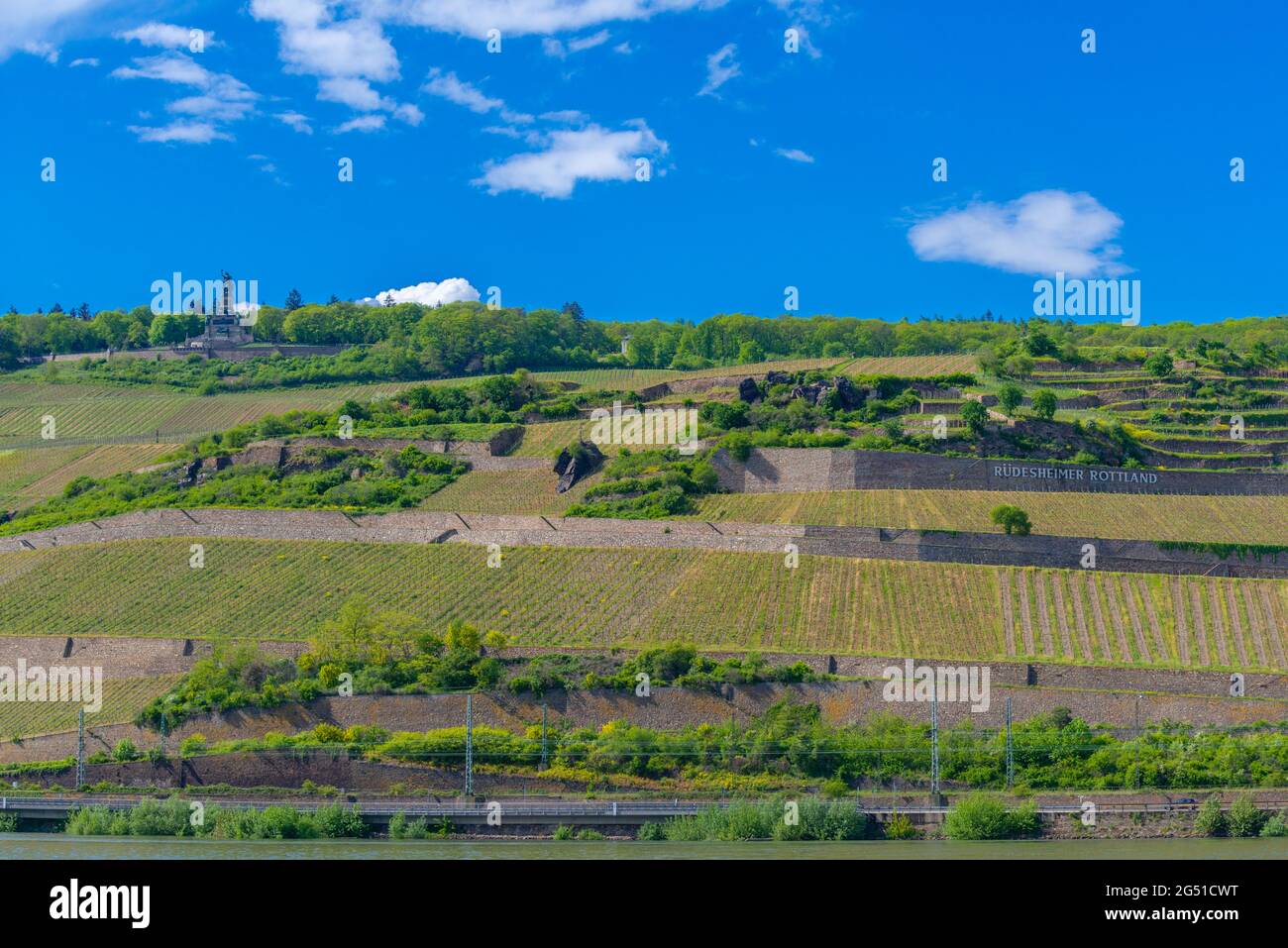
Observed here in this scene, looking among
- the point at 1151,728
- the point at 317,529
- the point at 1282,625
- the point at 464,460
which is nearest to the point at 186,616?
the point at 317,529

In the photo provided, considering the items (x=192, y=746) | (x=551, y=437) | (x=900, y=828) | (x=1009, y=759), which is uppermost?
(x=551, y=437)

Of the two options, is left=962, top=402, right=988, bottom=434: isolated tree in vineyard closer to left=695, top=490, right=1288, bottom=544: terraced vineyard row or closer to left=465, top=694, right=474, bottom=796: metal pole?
left=695, top=490, right=1288, bottom=544: terraced vineyard row

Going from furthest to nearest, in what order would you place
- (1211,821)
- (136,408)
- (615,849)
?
(136,408)
(1211,821)
(615,849)

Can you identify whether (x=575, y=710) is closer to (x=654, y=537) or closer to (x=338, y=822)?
(x=338, y=822)

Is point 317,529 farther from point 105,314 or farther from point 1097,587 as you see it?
point 105,314

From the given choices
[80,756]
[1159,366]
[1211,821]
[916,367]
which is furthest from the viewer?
[916,367]

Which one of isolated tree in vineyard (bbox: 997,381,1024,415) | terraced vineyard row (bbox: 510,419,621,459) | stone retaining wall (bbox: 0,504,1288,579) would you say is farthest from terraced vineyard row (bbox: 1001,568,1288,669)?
terraced vineyard row (bbox: 510,419,621,459)

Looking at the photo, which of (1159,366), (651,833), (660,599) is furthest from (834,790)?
(1159,366)
